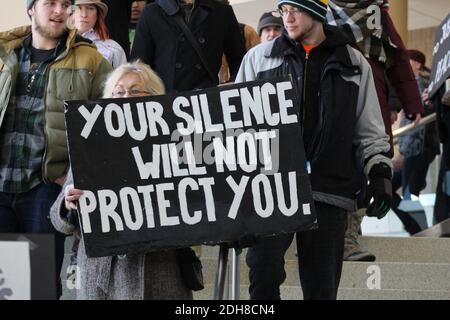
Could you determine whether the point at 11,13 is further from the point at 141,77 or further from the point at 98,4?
the point at 141,77

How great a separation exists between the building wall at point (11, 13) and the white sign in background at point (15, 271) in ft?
36.6

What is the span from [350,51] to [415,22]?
45.1 feet

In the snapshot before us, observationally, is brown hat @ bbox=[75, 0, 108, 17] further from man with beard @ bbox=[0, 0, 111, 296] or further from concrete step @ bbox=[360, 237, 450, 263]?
concrete step @ bbox=[360, 237, 450, 263]

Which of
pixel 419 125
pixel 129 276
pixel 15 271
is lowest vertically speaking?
pixel 419 125

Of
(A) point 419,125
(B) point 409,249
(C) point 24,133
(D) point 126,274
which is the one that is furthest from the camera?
(A) point 419,125

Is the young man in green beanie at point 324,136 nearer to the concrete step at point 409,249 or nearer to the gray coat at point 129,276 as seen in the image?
the gray coat at point 129,276

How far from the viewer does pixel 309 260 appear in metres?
6.05

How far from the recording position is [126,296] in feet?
17.6

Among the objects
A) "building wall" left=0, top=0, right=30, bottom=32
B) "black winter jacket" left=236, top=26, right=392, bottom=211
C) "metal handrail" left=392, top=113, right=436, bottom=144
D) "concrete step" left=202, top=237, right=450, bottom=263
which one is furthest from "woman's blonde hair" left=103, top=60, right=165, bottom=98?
"building wall" left=0, top=0, right=30, bottom=32

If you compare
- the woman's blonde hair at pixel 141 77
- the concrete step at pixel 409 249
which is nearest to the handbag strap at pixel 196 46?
the concrete step at pixel 409 249

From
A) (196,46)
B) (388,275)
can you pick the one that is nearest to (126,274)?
(196,46)

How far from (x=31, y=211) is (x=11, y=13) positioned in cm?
974

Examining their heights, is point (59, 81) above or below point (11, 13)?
above

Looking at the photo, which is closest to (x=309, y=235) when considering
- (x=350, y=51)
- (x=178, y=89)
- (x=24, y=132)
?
(x=350, y=51)
